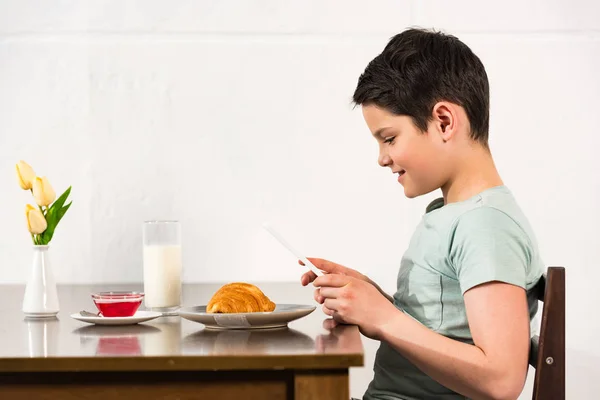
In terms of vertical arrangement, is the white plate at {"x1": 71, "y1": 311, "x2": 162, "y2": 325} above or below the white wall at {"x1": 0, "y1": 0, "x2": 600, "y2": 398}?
below

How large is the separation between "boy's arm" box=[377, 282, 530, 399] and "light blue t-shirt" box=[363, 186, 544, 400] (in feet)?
0.10

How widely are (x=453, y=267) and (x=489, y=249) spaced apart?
0.11m

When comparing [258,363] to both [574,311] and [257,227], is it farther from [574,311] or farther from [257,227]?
[574,311]

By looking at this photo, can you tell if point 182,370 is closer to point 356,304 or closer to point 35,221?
point 356,304

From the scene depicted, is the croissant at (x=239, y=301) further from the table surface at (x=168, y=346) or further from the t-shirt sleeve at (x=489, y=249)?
the t-shirt sleeve at (x=489, y=249)

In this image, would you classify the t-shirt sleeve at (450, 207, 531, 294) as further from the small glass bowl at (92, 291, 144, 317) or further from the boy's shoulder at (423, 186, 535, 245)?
the small glass bowl at (92, 291, 144, 317)

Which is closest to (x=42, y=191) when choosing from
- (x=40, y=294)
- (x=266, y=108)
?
(x=40, y=294)

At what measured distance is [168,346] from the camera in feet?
3.22

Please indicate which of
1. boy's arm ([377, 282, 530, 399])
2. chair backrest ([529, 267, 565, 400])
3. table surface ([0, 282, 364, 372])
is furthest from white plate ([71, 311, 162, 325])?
chair backrest ([529, 267, 565, 400])

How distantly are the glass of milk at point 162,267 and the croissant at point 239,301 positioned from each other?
29 cm

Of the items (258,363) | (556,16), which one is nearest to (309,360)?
(258,363)

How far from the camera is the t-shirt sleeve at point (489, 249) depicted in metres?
1.12

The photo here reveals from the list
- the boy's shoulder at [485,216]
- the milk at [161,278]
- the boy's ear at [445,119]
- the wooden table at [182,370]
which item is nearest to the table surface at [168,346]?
the wooden table at [182,370]

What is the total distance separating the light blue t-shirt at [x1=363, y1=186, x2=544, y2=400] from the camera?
1.13 m
